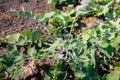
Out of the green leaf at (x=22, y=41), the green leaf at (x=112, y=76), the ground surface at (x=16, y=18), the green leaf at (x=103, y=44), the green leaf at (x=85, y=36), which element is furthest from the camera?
the ground surface at (x=16, y=18)

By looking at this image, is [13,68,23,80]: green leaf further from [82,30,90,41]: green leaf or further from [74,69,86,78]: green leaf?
[82,30,90,41]: green leaf

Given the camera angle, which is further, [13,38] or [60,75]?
[13,38]

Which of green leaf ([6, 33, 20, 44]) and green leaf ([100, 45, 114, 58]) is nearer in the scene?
green leaf ([100, 45, 114, 58])

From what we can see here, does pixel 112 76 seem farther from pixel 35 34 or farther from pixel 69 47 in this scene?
pixel 35 34

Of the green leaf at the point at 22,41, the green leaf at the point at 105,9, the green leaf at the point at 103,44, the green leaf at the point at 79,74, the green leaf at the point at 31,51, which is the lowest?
the green leaf at the point at 79,74

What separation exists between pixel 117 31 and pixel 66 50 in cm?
47

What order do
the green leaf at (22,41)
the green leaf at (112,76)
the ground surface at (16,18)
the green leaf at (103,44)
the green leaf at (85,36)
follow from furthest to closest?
the ground surface at (16,18) < the green leaf at (22,41) < the green leaf at (85,36) < the green leaf at (103,44) < the green leaf at (112,76)

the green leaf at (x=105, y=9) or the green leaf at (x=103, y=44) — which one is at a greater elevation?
the green leaf at (x=105, y=9)

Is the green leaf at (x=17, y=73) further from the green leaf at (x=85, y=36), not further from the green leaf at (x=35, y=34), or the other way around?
the green leaf at (x=85, y=36)

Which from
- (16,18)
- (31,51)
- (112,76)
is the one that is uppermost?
(16,18)

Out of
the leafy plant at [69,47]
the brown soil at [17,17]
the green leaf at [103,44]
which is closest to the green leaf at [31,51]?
the leafy plant at [69,47]

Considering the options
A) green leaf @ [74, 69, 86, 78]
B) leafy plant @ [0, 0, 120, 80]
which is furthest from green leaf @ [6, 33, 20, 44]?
green leaf @ [74, 69, 86, 78]

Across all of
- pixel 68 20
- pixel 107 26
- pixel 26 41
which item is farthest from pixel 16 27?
pixel 107 26

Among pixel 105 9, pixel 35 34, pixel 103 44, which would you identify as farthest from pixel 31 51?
pixel 105 9
